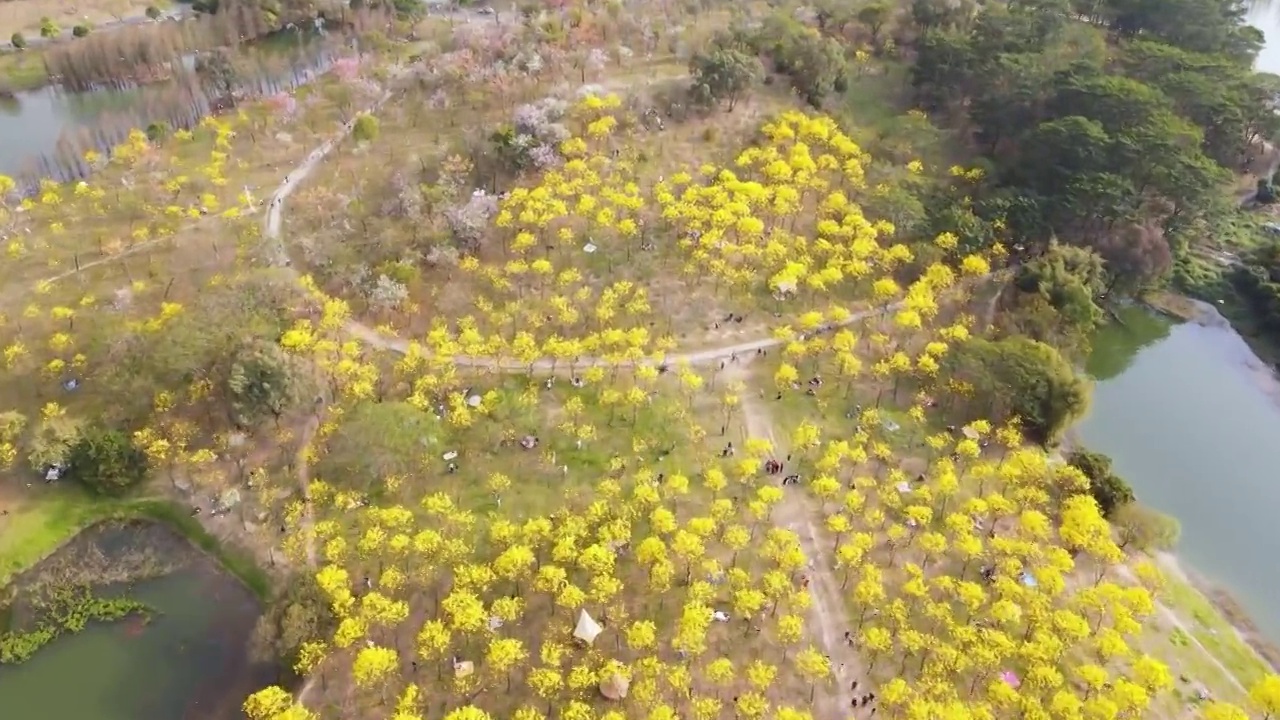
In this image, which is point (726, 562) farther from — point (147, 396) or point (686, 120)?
point (686, 120)

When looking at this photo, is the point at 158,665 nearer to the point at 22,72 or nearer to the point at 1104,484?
the point at 1104,484

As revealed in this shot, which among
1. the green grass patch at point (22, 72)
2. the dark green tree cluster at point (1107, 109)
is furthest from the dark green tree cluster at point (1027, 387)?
the green grass patch at point (22, 72)

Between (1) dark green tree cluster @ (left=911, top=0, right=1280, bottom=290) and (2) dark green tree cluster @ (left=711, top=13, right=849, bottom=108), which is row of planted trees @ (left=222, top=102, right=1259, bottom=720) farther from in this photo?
(2) dark green tree cluster @ (left=711, top=13, right=849, bottom=108)

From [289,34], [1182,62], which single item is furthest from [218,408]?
[1182,62]

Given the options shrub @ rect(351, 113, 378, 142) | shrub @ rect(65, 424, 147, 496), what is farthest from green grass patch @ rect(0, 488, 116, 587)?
shrub @ rect(351, 113, 378, 142)

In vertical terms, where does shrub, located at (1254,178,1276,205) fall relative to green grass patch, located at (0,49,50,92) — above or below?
below

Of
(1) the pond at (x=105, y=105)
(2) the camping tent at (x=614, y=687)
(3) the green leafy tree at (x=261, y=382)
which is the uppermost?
(1) the pond at (x=105, y=105)

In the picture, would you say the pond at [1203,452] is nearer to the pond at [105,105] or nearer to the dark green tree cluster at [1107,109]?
the dark green tree cluster at [1107,109]
